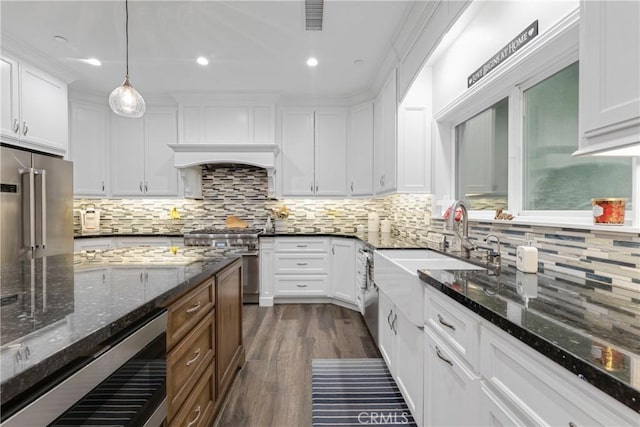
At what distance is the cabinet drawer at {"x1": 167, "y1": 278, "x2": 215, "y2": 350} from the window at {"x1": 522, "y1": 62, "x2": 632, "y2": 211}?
5.83ft

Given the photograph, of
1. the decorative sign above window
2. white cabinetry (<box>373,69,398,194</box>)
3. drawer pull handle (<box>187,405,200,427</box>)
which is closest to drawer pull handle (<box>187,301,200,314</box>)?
drawer pull handle (<box>187,405,200,427</box>)

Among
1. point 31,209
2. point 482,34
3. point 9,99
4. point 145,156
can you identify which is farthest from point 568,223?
point 145,156

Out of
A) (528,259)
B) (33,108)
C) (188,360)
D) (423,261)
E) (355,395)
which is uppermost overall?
(33,108)

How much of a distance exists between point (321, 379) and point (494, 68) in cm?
231

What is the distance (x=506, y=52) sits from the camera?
166cm

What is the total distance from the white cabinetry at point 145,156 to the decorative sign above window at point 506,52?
154 inches

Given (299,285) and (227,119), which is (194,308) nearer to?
(299,285)

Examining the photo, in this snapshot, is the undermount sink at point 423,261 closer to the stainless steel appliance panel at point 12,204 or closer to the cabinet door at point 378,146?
the cabinet door at point 378,146

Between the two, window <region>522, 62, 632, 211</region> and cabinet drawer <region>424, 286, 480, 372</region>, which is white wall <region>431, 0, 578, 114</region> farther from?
cabinet drawer <region>424, 286, 480, 372</region>

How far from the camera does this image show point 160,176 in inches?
174

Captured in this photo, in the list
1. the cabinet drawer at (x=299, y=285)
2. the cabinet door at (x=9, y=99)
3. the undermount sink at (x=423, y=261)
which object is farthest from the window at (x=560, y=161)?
the cabinet door at (x=9, y=99)

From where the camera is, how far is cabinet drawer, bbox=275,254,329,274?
13.3ft

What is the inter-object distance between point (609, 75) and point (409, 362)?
153 cm

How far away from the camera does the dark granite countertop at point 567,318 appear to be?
1.81 ft
